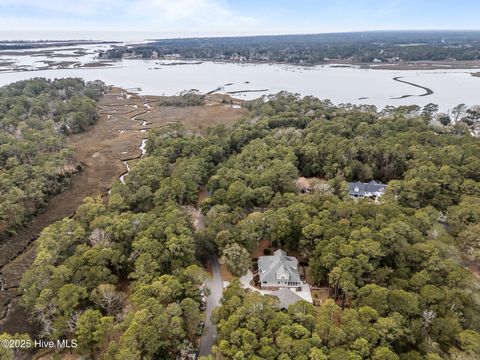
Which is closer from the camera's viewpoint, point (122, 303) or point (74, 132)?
point (122, 303)

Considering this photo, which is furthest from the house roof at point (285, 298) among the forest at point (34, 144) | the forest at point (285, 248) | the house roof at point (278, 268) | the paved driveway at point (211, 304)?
the forest at point (34, 144)

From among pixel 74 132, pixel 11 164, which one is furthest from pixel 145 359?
pixel 74 132

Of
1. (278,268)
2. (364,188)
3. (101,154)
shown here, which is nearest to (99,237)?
(278,268)

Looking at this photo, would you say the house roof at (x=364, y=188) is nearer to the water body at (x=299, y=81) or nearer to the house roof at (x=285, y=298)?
the house roof at (x=285, y=298)

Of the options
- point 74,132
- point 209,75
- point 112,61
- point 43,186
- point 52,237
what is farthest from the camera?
point 112,61

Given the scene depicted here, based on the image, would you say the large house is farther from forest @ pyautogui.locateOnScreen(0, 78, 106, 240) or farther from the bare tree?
forest @ pyautogui.locateOnScreen(0, 78, 106, 240)

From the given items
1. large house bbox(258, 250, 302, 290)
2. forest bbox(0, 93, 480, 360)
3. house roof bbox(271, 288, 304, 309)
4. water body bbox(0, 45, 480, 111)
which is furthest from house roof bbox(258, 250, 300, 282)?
water body bbox(0, 45, 480, 111)

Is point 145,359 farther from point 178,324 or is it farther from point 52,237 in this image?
point 52,237
